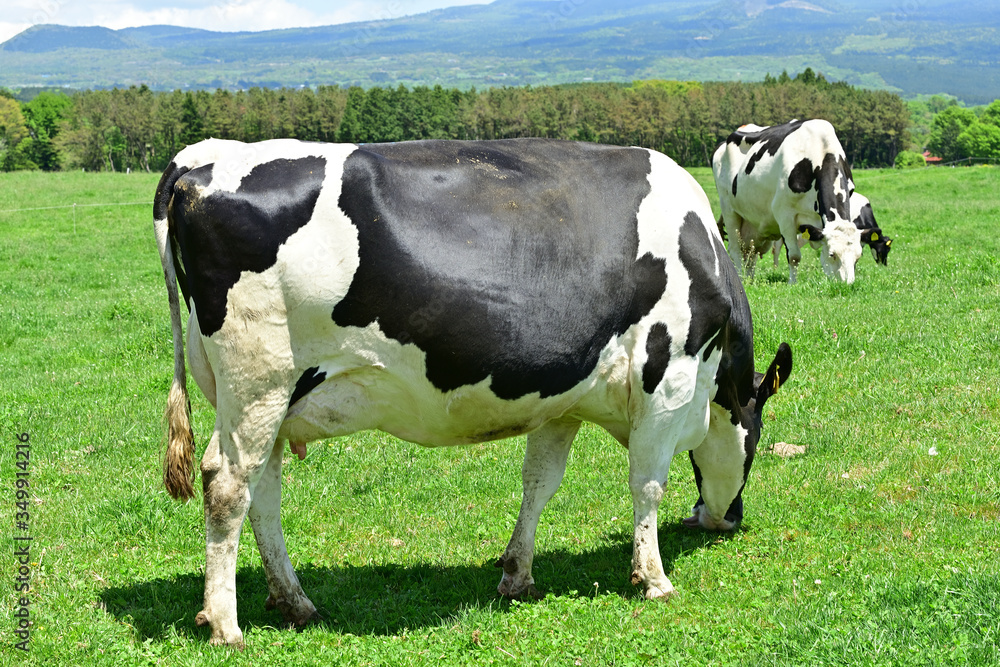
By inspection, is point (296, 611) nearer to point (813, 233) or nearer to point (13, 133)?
point (813, 233)

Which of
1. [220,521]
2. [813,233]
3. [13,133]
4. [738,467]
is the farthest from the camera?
[13,133]

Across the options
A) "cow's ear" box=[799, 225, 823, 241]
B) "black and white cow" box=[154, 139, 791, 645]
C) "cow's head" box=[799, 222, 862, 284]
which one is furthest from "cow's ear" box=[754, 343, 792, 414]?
"cow's ear" box=[799, 225, 823, 241]

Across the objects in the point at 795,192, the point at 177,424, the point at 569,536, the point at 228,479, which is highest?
the point at 795,192

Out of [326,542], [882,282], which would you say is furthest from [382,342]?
[882,282]

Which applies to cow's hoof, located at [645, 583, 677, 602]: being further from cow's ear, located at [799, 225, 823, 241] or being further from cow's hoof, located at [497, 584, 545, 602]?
cow's ear, located at [799, 225, 823, 241]

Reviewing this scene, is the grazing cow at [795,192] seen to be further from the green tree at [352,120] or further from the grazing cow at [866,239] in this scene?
the green tree at [352,120]

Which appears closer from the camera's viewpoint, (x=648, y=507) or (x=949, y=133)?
(x=648, y=507)

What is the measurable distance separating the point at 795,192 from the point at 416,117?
3049 inches

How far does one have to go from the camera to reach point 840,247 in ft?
51.1

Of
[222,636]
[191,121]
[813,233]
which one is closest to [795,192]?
[813,233]

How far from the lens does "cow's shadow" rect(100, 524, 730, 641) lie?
17.2 ft

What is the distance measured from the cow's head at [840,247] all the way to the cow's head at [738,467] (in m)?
9.81

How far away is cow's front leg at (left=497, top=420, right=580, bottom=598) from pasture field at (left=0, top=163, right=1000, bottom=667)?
0.20m

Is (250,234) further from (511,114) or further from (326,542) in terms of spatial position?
(511,114)
